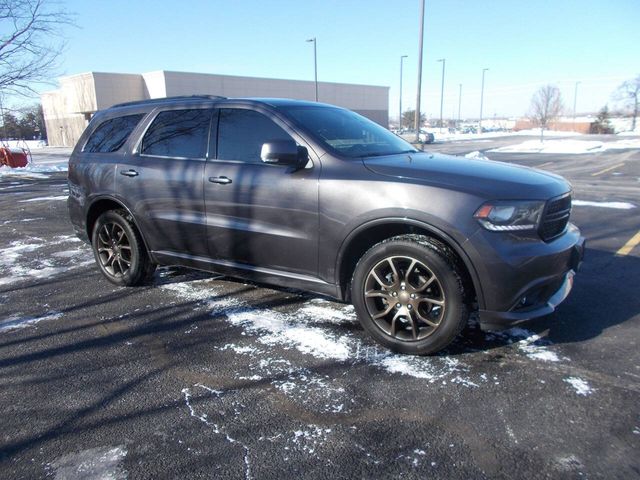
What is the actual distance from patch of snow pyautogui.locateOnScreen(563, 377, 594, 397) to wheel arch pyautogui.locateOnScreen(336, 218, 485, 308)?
0.67m

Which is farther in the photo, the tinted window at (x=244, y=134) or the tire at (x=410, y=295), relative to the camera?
Result: the tinted window at (x=244, y=134)

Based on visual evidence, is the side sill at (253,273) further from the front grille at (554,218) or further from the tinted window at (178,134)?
the front grille at (554,218)

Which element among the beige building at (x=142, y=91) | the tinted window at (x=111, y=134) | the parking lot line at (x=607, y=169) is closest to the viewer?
the tinted window at (x=111, y=134)

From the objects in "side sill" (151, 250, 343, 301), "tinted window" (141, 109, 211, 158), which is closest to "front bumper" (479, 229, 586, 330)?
"side sill" (151, 250, 343, 301)

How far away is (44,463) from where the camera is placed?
2404 mm

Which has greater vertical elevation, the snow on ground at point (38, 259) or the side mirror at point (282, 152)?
the side mirror at point (282, 152)

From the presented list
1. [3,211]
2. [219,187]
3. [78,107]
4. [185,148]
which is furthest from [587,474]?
[78,107]

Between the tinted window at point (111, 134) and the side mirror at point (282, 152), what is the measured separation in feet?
6.53

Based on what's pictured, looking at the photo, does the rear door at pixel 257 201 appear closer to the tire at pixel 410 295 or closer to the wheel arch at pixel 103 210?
the tire at pixel 410 295

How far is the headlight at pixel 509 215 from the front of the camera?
3096 mm

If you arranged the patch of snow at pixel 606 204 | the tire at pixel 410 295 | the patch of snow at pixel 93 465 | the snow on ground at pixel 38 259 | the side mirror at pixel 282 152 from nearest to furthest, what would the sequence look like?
the patch of snow at pixel 93 465, the tire at pixel 410 295, the side mirror at pixel 282 152, the snow on ground at pixel 38 259, the patch of snow at pixel 606 204

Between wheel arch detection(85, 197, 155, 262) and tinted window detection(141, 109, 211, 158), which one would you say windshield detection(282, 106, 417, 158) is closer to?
tinted window detection(141, 109, 211, 158)

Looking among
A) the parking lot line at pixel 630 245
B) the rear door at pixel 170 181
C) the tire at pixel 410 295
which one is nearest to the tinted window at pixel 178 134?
the rear door at pixel 170 181

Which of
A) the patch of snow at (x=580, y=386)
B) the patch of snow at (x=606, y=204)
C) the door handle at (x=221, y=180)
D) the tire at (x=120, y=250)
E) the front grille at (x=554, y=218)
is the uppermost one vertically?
the door handle at (x=221, y=180)
